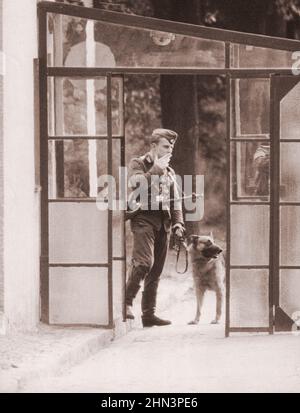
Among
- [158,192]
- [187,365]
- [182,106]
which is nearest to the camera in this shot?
[187,365]

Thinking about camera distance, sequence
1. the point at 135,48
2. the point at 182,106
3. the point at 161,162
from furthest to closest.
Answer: the point at 182,106
the point at 161,162
the point at 135,48

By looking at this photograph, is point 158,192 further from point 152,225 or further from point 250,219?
point 250,219

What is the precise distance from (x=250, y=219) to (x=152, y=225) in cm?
191

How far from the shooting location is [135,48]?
45.9ft

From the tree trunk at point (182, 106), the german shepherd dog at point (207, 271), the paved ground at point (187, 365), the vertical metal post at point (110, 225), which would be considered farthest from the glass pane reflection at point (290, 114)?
the tree trunk at point (182, 106)

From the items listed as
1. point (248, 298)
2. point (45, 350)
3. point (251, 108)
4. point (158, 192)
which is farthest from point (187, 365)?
point (158, 192)

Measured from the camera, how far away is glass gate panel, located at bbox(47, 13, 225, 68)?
14.0m

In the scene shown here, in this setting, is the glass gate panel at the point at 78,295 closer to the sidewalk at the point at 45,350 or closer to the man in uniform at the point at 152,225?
the sidewalk at the point at 45,350

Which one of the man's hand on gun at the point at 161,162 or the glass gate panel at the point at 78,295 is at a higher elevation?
the man's hand on gun at the point at 161,162

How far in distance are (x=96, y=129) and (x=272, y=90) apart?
5.61ft

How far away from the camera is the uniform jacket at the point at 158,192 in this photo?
15.9 m

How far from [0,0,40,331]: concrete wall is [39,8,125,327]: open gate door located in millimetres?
143
